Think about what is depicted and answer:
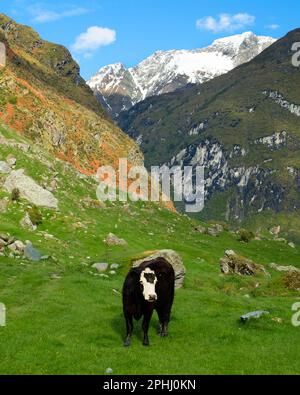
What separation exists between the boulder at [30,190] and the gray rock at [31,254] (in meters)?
23.0

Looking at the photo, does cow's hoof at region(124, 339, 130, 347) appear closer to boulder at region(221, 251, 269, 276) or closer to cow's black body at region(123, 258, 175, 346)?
cow's black body at region(123, 258, 175, 346)

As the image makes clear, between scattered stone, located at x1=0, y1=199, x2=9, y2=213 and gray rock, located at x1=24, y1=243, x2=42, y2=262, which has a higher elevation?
scattered stone, located at x1=0, y1=199, x2=9, y2=213

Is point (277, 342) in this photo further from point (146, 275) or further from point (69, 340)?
point (69, 340)

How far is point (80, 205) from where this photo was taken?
80500 millimetres

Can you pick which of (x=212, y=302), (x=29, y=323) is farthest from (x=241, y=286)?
(x=29, y=323)

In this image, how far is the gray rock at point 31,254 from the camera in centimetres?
4422

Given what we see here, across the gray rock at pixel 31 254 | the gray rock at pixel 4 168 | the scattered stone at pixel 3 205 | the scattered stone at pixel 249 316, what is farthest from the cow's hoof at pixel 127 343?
the gray rock at pixel 4 168

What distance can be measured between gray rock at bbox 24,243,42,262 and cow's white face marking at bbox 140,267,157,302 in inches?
958

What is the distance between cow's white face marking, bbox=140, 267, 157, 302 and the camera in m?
21.3

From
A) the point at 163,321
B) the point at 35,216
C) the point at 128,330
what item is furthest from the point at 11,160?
the point at 128,330

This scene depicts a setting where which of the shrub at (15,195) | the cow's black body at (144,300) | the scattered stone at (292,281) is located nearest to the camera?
the cow's black body at (144,300)

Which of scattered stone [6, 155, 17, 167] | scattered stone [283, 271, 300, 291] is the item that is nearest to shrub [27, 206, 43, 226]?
scattered stone [6, 155, 17, 167]

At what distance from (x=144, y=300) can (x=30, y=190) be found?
51.4 meters

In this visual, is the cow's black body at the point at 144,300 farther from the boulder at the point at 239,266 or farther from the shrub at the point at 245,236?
the shrub at the point at 245,236
